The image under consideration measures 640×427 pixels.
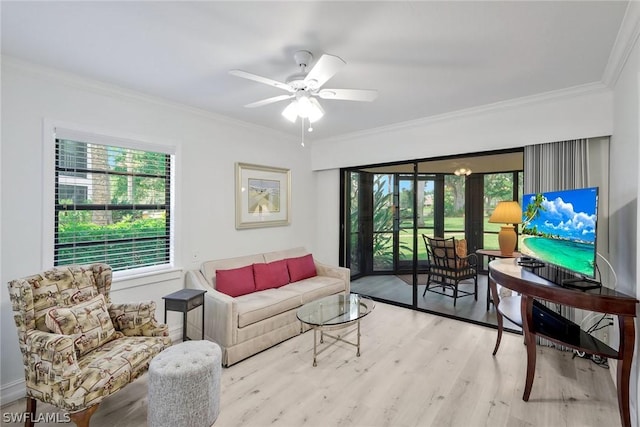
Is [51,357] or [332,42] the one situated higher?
[332,42]

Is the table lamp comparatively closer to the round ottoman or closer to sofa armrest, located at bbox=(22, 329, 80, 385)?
the round ottoman

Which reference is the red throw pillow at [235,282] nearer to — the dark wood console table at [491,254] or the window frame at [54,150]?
the window frame at [54,150]

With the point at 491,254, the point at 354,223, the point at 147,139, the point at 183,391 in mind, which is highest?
the point at 147,139

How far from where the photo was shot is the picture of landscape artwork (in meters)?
4.12

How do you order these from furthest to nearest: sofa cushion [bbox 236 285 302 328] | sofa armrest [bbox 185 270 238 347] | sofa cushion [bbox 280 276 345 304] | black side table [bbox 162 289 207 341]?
sofa cushion [bbox 280 276 345 304] < sofa cushion [bbox 236 285 302 328] < sofa armrest [bbox 185 270 238 347] < black side table [bbox 162 289 207 341]

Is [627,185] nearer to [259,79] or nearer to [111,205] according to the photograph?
[259,79]

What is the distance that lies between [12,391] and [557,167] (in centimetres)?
510

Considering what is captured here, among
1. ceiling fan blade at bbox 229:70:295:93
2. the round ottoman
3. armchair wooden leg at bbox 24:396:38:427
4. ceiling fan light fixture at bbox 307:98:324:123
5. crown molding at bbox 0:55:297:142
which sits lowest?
armchair wooden leg at bbox 24:396:38:427

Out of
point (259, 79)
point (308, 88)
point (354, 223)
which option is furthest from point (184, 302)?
point (354, 223)

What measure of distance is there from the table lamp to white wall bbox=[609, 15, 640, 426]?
2.51 feet

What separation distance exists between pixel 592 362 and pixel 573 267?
124 cm

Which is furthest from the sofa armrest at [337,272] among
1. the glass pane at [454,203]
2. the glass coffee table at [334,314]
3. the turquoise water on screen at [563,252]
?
the turquoise water on screen at [563,252]

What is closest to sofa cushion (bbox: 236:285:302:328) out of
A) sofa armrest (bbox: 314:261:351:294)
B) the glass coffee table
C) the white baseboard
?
the glass coffee table

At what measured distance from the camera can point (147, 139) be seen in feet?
10.1
